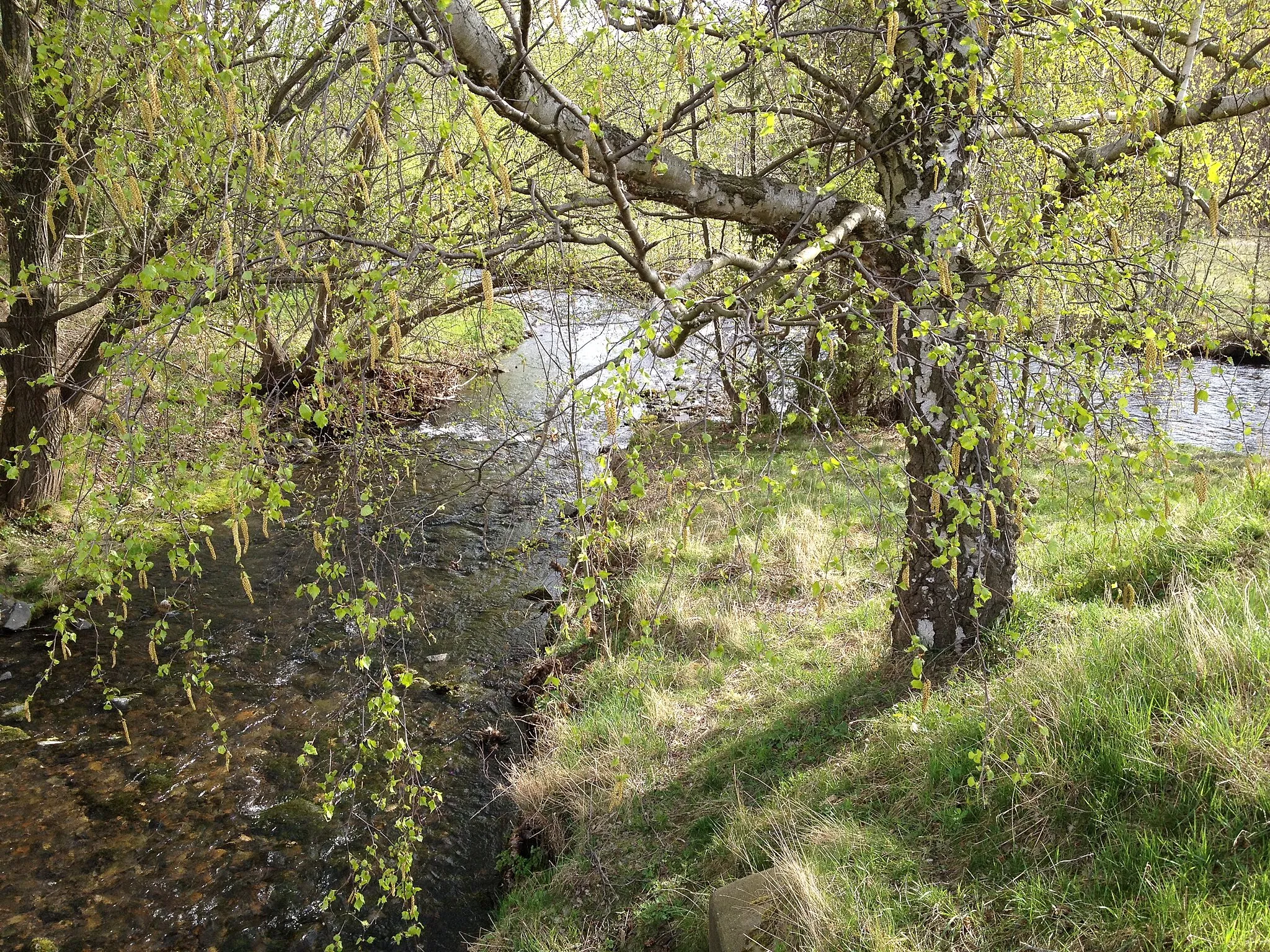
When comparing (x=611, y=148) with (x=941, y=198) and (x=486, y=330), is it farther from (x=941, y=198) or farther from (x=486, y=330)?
(x=486, y=330)

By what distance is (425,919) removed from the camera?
4.96 metres

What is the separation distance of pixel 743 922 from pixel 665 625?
368cm

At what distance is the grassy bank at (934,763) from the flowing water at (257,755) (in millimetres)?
694

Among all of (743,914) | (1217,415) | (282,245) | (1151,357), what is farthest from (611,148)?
(1217,415)

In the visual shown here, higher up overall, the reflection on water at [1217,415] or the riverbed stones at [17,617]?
the reflection on water at [1217,415]

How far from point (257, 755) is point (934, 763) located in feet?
16.7

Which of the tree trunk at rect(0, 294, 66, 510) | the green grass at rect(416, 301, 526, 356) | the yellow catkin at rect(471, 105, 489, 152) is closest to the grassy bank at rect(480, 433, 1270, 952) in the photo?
the yellow catkin at rect(471, 105, 489, 152)

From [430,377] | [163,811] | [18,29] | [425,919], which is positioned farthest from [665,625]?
[430,377]

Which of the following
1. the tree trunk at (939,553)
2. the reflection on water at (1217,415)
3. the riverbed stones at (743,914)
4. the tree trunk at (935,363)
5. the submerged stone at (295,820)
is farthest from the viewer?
the reflection on water at (1217,415)

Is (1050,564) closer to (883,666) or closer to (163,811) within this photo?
(883,666)

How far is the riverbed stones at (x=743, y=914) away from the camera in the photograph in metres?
3.44

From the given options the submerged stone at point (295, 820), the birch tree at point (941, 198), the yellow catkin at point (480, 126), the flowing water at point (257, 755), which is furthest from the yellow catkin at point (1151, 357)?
the submerged stone at point (295, 820)

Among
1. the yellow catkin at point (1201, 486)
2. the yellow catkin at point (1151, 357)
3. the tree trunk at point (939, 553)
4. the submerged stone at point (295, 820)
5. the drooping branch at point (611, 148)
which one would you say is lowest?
the submerged stone at point (295, 820)

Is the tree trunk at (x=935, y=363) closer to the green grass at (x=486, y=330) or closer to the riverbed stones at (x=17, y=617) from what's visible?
the green grass at (x=486, y=330)
